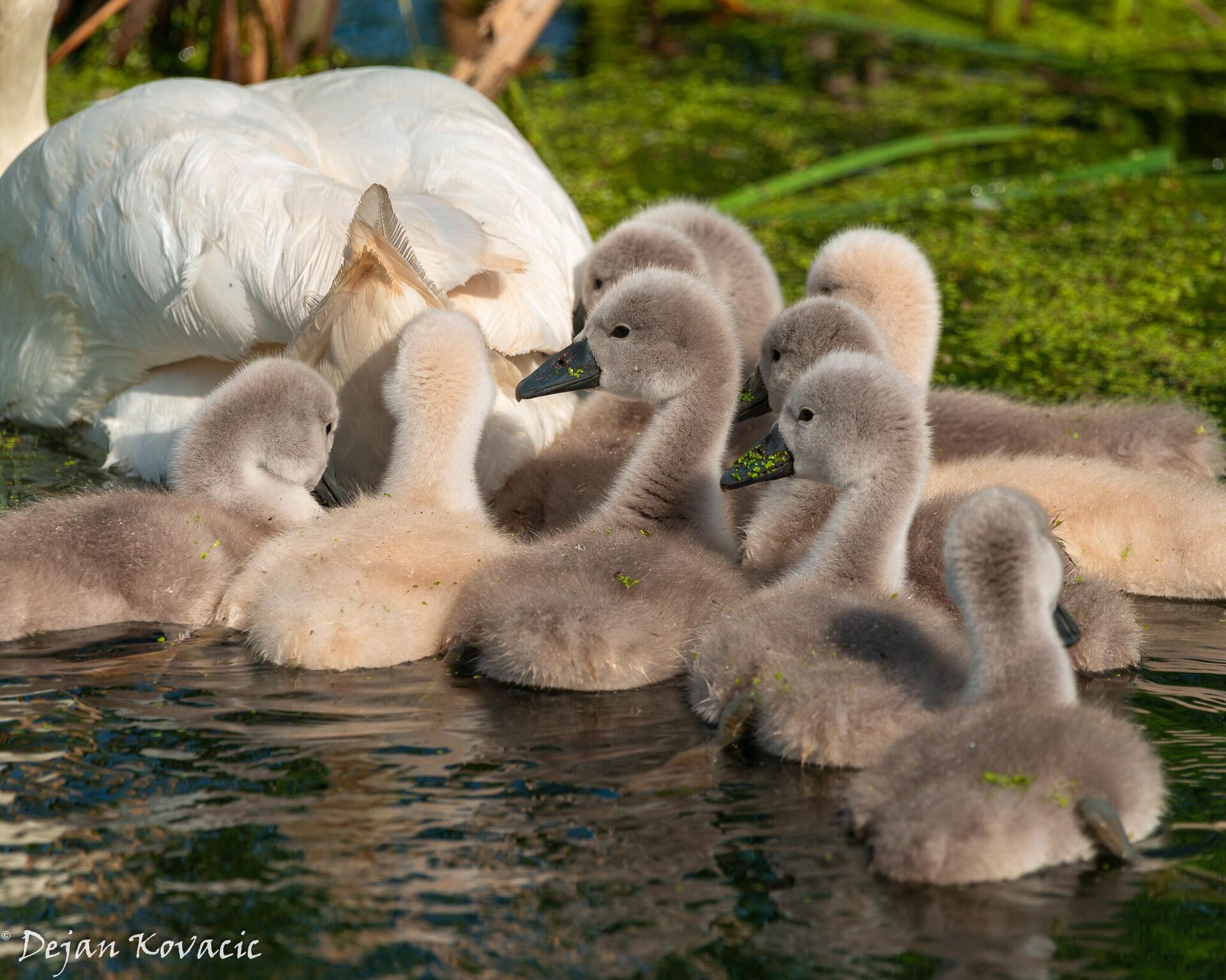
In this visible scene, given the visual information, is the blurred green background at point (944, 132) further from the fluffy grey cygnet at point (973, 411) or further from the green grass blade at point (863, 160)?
the fluffy grey cygnet at point (973, 411)

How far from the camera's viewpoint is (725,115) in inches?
410

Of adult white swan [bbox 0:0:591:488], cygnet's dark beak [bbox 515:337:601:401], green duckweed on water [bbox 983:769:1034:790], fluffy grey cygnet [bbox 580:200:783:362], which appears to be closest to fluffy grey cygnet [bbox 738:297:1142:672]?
cygnet's dark beak [bbox 515:337:601:401]

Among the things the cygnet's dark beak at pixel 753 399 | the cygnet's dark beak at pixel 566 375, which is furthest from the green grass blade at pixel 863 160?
the cygnet's dark beak at pixel 566 375

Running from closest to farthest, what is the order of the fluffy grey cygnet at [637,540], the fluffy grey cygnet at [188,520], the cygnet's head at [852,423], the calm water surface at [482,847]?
the calm water surface at [482,847], the fluffy grey cygnet at [637,540], the cygnet's head at [852,423], the fluffy grey cygnet at [188,520]

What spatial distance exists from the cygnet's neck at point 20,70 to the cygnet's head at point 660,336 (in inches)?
131

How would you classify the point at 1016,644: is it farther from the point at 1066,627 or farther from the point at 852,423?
the point at 852,423

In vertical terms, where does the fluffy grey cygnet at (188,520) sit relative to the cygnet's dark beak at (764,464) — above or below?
below

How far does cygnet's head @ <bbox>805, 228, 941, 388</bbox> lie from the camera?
18.6 feet

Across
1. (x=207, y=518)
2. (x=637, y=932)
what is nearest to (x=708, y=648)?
(x=637, y=932)

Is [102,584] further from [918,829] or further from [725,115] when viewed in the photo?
[725,115]

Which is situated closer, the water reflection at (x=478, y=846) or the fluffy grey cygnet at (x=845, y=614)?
the water reflection at (x=478, y=846)

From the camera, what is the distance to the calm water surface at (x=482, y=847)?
2.99 meters

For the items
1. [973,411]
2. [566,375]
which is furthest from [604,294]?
[973,411]

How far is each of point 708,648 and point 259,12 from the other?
5729 mm
